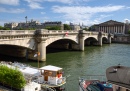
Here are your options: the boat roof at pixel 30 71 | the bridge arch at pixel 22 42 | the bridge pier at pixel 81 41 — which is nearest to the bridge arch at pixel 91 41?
the bridge pier at pixel 81 41

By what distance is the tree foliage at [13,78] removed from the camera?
Answer: 23078 millimetres

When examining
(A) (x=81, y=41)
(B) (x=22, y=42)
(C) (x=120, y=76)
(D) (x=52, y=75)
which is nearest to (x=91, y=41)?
(A) (x=81, y=41)

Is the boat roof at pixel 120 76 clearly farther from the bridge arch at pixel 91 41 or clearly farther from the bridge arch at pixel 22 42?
the bridge arch at pixel 91 41

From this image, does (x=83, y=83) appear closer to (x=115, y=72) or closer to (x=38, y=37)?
(x=115, y=72)

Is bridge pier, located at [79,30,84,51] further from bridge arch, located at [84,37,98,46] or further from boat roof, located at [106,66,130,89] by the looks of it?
boat roof, located at [106,66,130,89]

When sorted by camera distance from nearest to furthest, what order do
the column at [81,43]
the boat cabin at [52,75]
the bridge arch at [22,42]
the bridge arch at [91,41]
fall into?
1. the boat cabin at [52,75]
2. the bridge arch at [22,42]
3. the column at [81,43]
4. the bridge arch at [91,41]

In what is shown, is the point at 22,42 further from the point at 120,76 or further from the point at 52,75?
the point at 120,76

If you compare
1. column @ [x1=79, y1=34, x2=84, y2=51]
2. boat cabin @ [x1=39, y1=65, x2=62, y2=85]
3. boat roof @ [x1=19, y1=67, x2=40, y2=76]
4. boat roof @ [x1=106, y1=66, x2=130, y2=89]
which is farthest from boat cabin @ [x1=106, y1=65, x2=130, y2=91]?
column @ [x1=79, y1=34, x2=84, y2=51]

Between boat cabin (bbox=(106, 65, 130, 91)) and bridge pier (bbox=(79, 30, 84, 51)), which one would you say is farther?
bridge pier (bbox=(79, 30, 84, 51))

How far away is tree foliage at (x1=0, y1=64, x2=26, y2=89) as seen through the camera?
23078 millimetres

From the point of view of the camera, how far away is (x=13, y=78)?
23.4 metres

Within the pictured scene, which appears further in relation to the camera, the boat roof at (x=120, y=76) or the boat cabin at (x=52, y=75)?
the boat cabin at (x=52, y=75)

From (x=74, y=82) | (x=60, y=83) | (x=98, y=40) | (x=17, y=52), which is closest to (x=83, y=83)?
(x=60, y=83)

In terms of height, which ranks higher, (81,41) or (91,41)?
(81,41)
